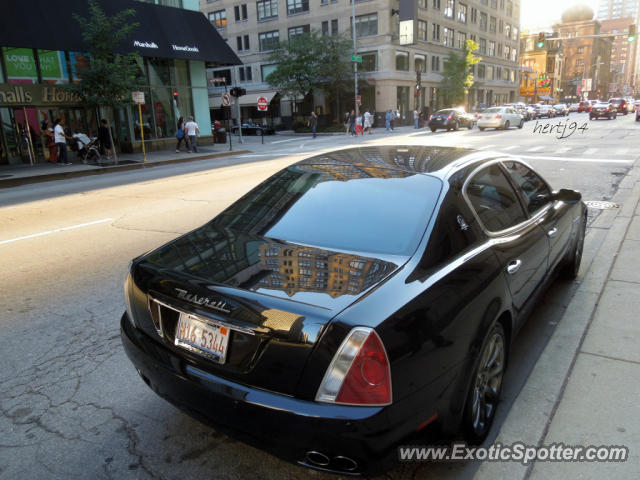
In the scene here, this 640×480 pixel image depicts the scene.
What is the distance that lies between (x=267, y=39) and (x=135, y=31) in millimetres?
35135

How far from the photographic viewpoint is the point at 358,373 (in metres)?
1.93

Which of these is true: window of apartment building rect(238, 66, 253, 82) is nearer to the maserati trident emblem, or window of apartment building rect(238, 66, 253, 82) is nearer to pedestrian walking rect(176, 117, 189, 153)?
pedestrian walking rect(176, 117, 189, 153)

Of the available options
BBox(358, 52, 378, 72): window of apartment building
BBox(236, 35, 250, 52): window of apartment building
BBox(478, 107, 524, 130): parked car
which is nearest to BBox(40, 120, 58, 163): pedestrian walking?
BBox(478, 107, 524, 130): parked car

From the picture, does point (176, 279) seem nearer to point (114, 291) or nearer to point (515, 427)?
point (515, 427)

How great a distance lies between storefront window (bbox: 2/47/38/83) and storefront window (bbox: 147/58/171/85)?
5.88m

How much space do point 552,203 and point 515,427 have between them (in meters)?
2.09

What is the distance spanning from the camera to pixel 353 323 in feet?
6.40

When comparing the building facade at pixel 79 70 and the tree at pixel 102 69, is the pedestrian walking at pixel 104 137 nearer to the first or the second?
the building facade at pixel 79 70

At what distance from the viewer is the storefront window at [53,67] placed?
2090 cm

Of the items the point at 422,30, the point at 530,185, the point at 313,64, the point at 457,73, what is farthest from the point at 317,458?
the point at 457,73

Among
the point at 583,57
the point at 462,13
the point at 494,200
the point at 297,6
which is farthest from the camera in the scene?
the point at 583,57

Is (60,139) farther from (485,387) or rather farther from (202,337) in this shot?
(485,387)

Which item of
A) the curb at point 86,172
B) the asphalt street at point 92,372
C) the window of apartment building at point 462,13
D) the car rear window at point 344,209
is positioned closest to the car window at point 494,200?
the car rear window at point 344,209

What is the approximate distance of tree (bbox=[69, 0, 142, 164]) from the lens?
1823 cm
